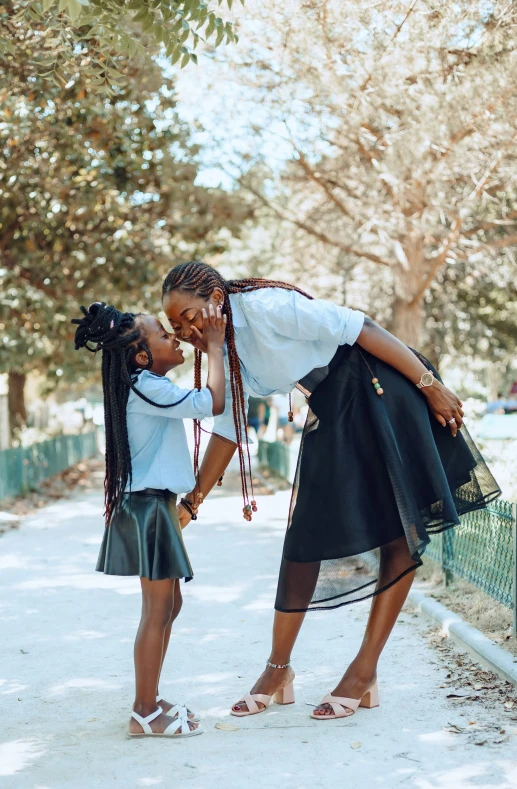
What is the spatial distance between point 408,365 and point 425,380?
0.10 m

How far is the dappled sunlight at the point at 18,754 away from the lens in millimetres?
3381

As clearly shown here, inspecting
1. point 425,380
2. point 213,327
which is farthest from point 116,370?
point 425,380

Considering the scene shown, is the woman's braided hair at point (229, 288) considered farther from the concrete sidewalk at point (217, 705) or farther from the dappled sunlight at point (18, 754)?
the dappled sunlight at point (18, 754)

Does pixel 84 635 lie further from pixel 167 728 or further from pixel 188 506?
pixel 167 728

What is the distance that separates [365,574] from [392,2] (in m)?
6.12

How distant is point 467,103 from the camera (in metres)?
9.60

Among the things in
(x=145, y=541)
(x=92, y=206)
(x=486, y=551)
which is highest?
(x=92, y=206)

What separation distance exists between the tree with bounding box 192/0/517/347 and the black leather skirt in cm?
610

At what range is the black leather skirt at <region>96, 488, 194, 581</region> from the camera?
3658 mm

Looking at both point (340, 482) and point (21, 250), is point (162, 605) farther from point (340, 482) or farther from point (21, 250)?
point (21, 250)

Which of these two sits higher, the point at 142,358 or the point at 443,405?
the point at 142,358

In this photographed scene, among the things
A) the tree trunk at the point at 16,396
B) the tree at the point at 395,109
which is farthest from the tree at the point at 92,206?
the tree trunk at the point at 16,396

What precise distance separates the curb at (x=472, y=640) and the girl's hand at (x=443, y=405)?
1.24m

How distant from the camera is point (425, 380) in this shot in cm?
383
